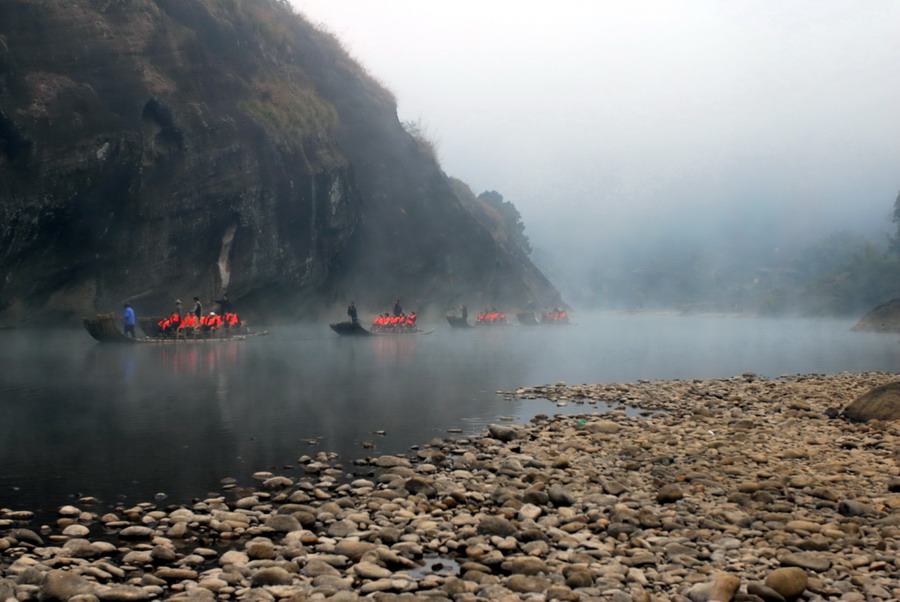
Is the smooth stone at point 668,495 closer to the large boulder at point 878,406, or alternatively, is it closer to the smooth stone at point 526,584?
the smooth stone at point 526,584

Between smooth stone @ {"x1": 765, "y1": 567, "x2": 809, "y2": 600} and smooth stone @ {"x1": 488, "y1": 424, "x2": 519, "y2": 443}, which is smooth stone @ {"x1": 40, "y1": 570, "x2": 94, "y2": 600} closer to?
smooth stone @ {"x1": 765, "y1": 567, "x2": 809, "y2": 600}

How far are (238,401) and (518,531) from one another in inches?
416

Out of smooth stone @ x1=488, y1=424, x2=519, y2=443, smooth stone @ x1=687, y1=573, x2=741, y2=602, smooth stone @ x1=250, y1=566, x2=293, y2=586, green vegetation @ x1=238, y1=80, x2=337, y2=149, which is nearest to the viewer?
smooth stone @ x1=687, y1=573, x2=741, y2=602

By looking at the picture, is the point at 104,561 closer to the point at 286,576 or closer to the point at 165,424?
the point at 286,576

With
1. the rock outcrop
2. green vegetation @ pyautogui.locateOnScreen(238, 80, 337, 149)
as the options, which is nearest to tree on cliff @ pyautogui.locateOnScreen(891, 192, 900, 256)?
the rock outcrop

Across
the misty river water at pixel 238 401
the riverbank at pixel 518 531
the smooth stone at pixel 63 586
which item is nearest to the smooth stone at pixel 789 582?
the riverbank at pixel 518 531

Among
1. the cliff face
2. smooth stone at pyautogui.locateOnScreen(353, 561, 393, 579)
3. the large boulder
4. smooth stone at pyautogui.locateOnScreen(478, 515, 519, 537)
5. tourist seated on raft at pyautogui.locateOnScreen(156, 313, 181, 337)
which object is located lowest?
smooth stone at pyautogui.locateOnScreen(353, 561, 393, 579)

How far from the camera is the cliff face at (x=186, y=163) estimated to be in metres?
35.3

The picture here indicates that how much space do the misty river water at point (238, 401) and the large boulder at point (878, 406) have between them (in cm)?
502

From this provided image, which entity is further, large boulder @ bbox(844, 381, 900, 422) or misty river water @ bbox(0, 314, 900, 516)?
large boulder @ bbox(844, 381, 900, 422)

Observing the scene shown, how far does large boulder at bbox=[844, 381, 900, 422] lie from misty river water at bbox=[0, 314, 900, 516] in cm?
502

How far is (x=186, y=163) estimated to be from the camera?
42250 mm

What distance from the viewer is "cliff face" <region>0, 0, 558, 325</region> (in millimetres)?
35344

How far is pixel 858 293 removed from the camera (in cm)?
9619
